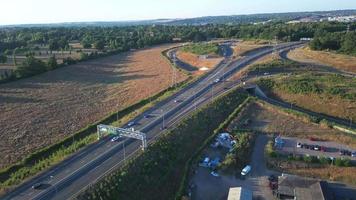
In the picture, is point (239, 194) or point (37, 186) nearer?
point (239, 194)

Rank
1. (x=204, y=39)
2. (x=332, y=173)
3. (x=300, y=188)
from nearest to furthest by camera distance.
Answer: (x=300, y=188), (x=332, y=173), (x=204, y=39)

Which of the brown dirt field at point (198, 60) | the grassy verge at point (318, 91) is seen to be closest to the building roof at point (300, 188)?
the grassy verge at point (318, 91)

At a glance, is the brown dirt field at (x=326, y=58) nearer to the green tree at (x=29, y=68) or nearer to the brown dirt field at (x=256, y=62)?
the brown dirt field at (x=256, y=62)

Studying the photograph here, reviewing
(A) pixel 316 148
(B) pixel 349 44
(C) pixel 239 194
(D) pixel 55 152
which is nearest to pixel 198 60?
(B) pixel 349 44

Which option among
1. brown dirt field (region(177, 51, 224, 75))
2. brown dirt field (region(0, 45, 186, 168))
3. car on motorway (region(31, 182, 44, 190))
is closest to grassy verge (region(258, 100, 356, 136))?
brown dirt field (region(0, 45, 186, 168))

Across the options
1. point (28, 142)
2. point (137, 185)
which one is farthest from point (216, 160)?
point (28, 142)

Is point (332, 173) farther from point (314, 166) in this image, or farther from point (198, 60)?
point (198, 60)
